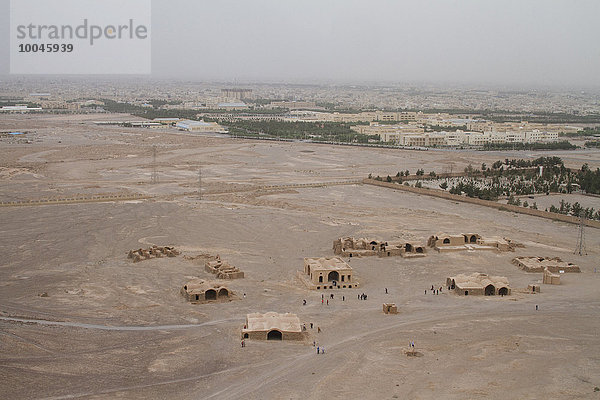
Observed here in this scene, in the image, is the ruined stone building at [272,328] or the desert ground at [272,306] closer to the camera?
the desert ground at [272,306]

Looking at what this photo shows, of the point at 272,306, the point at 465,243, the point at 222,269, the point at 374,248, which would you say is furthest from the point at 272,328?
the point at 465,243

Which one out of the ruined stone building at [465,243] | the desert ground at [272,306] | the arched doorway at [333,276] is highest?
the ruined stone building at [465,243]

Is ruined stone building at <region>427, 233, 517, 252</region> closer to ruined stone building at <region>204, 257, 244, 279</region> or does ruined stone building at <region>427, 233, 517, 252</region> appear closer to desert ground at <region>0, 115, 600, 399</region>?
desert ground at <region>0, 115, 600, 399</region>

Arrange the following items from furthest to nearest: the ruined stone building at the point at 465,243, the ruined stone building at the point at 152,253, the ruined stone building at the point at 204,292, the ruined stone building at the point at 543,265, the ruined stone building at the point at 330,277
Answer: the ruined stone building at the point at 465,243, the ruined stone building at the point at 152,253, the ruined stone building at the point at 543,265, the ruined stone building at the point at 330,277, the ruined stone building at the point at 204,292

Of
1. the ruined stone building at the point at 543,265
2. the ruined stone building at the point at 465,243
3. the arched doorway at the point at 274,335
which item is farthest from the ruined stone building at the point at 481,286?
the arched doorway at the point at 274,335

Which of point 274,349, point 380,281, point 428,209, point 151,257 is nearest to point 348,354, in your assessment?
point 274,349

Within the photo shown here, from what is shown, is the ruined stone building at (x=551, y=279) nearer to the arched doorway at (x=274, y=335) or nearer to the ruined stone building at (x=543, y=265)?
the ruined stone building at (x=543, y=265)

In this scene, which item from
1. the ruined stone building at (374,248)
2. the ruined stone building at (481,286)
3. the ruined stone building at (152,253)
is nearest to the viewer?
the ruined stone building at (481,286)

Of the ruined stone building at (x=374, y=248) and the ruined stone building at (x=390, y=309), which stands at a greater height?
the ruined stone building at (x=374, y=248)
